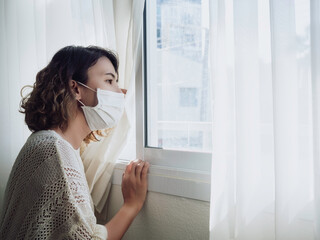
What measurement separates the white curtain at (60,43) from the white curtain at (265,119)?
0.47 metres

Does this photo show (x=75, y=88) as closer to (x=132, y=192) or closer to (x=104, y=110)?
(x=104, y=110)

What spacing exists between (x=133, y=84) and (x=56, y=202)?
58 centimetres

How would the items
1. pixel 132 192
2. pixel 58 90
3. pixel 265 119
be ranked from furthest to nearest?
pixel 132 192, pixel 58 90, pixel 265 119

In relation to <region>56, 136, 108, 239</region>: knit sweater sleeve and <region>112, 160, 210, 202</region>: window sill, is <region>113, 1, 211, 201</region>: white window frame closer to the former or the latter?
<region>112, 160, 210, 202</region>: window sill

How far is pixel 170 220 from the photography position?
1048 millimetres

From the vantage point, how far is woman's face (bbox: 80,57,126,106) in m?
1.04

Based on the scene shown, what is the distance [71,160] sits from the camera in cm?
85

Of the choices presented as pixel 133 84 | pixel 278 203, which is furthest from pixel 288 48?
pixel 133 84

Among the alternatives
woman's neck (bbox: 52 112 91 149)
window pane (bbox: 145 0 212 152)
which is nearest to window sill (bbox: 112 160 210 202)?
window pane (bbox: 145 0 212 152)

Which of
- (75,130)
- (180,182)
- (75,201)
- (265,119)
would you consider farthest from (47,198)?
(265,119)

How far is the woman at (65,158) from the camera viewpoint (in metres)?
0.76

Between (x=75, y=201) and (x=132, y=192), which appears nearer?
(x=75, y=201)

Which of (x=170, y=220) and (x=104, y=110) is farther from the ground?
(x=104, y=110)

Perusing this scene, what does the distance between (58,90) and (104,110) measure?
0.61 ft
